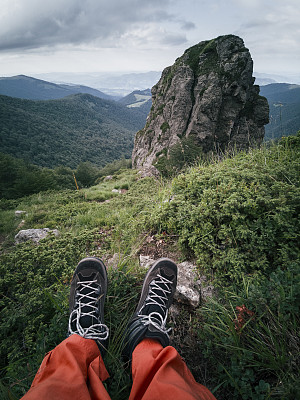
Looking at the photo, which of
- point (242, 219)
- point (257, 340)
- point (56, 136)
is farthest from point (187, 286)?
point (56, 136)

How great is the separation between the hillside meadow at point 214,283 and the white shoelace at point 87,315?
0.11 m

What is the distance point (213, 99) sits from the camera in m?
27.5

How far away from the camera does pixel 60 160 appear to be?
299ft

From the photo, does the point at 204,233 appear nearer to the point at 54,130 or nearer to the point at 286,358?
the point at 286,358

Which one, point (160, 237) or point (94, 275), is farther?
point (160, 237)

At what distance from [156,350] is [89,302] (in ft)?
2.65

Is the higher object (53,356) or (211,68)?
(211,68)

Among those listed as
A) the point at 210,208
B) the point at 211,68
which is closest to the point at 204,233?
the point at 210,208

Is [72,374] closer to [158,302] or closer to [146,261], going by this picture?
[158,302]

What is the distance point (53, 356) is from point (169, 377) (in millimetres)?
879

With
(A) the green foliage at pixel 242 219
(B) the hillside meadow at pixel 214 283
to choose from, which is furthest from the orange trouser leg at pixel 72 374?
(A) the green foliage at pixel 242 219

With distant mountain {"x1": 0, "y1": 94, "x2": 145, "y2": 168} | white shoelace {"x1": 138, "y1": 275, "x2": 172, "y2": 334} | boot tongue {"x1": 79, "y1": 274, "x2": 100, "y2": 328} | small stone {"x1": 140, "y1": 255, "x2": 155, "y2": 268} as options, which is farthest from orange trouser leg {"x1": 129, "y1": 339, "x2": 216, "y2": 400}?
distant mountain {"x1": 0, "y1": 94, "x2": 145, "y2": 168}

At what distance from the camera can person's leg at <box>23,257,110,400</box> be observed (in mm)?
1219

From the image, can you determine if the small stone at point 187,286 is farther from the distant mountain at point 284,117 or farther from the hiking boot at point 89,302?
the distant mountain at point 284,117
